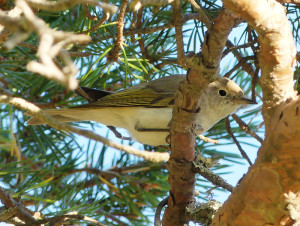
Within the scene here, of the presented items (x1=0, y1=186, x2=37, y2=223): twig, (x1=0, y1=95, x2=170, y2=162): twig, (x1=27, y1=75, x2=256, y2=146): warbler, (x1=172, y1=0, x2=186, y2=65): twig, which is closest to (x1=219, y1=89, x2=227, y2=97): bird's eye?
(x1=27, y1=75, x2=256, y2=146): warbler

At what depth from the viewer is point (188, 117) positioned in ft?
6.03

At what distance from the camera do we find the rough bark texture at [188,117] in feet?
4.88

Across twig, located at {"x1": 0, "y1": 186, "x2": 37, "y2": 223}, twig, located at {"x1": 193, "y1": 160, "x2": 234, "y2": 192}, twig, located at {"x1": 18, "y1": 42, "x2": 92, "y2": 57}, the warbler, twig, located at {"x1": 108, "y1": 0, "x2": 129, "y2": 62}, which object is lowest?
twig, located at {"x1": 0, "y1": 186, "x2": 37, "y2": 223}

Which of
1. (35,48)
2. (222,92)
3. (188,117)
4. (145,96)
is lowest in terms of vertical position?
(188,117)

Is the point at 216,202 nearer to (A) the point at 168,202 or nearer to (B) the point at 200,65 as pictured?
(A) the point at 168,202

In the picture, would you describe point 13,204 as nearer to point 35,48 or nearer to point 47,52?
point 35,48

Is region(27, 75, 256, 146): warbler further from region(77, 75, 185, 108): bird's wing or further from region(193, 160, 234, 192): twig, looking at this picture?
region(193, 160, 234, 192): twig

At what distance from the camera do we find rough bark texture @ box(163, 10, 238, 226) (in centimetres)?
149

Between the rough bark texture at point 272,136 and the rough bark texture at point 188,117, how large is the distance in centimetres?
13

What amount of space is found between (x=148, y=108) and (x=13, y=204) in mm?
1256

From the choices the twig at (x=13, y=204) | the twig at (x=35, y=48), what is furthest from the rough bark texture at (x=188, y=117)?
the twig at (x=13, y=204)

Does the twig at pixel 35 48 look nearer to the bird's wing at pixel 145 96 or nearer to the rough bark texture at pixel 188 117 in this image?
the rough bark texture at pixel 188 117

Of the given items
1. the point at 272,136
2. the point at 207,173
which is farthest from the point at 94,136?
the point at 207,173

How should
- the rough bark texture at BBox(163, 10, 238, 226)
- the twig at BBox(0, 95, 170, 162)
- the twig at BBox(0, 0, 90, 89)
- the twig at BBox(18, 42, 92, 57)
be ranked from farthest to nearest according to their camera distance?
the twig at BBox(18, 42, 92, 57), the rough bark texture at BBox(163, 10, 238, 226), the twig at BBox(0, 95, 170, 162), the twig at BBox(0, 0, 90, 89)
